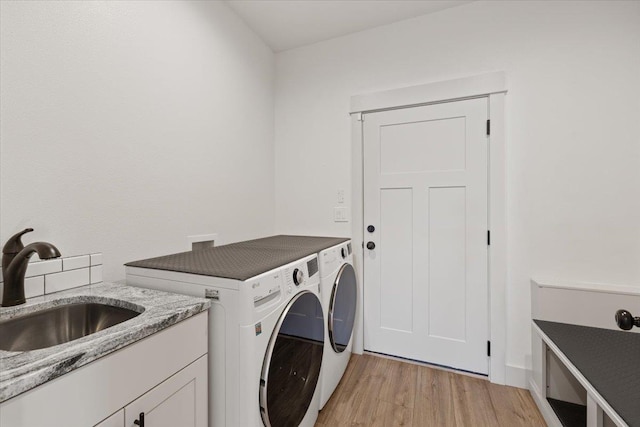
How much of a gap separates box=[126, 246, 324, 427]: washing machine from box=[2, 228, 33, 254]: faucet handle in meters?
0.37

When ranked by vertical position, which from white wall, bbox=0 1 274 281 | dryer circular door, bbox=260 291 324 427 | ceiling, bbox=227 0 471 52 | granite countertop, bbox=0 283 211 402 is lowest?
dryer circular door, bbox=260 291 324 427

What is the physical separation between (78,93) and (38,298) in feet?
2.71

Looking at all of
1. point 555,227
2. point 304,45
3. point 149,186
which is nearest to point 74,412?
point 149,186

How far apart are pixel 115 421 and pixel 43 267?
0.69m

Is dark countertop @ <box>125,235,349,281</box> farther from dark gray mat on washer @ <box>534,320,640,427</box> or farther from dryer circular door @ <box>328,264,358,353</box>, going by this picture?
dark gray mat on washer @ <box>534,320,640,427</box>

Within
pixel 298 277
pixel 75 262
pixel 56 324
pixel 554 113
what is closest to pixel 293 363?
pixel 298 277

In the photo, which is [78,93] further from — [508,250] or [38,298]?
[508,250]

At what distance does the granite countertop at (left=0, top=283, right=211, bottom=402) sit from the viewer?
0.54 metres

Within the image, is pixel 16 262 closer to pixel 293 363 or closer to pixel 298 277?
pixel 298 277

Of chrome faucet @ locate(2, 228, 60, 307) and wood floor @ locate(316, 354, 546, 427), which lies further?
wood floor @ locate(316, 354, 546, 427)

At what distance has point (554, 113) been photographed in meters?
1.77

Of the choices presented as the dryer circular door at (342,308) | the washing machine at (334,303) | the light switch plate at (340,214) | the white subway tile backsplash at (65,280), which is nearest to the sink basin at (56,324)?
the white subway tile backsplash at (65,280)

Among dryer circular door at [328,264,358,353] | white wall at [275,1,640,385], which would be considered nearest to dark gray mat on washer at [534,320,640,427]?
white wall at [275,1,640,385]

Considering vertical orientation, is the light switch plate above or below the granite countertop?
above
